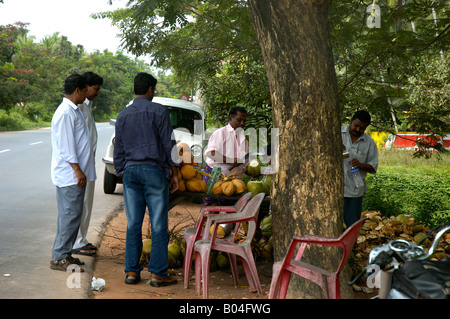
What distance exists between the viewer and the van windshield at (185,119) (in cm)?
1073

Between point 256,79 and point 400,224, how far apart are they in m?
4.96

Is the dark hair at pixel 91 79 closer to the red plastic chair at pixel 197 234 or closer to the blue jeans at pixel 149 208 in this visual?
the blue jeans at pixel 149 208

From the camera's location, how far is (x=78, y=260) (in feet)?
17.7

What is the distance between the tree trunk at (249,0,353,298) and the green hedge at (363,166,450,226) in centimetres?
408

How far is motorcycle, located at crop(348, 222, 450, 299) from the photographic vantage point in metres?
2.12

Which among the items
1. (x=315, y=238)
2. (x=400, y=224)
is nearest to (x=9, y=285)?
(x=315, y=238)

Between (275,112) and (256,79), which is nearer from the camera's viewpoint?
(275,112)

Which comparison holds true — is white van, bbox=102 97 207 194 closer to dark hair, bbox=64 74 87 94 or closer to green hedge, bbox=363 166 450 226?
green hedge, bbox=363 166 450 226

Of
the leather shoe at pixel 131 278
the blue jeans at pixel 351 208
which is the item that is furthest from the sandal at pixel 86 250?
the blue jeans at pixel 351 208

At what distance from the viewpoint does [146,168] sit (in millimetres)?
4680

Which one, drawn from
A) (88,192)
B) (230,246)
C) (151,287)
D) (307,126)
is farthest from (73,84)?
(307,126)

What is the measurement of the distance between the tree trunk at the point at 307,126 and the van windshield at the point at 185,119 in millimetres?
6513
